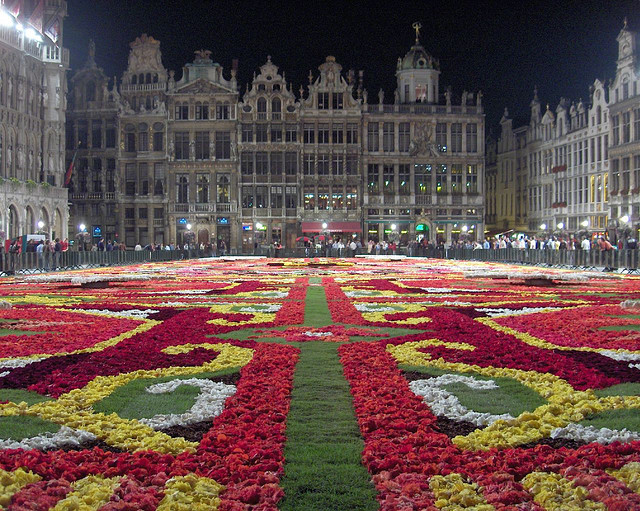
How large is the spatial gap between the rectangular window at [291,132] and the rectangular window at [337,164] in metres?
3.63

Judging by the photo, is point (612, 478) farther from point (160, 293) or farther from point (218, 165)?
point (218, 165)

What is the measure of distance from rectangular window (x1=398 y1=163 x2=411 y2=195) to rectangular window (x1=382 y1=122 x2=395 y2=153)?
5.82 feet

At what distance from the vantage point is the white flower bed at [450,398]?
466 cm

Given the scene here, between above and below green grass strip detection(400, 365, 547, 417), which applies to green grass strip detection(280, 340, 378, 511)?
below

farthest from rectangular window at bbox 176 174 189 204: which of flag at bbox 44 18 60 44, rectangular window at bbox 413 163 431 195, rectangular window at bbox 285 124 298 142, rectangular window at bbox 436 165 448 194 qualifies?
rectangular window at bbox 436 165 448 194

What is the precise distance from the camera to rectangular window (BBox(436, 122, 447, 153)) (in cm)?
6881

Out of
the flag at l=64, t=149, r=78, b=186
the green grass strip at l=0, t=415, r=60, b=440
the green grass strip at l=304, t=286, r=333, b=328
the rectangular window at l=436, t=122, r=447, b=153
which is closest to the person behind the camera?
the green grass strip at l=0, t=415, r=60, b=440

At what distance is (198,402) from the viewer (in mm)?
5078

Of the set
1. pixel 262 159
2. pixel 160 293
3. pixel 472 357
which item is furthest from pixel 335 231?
pixel 472 357

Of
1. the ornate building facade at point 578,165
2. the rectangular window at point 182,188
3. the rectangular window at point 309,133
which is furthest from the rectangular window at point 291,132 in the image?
the ornate building facade at point 578,165

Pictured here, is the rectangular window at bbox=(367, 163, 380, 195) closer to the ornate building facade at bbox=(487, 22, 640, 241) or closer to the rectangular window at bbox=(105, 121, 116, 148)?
the ornate building facade at bbox=(487, 22, 640, 241)

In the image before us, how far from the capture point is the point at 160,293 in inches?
598

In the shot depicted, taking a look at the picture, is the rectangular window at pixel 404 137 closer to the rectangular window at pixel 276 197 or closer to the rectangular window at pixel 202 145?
the rectangular window at pixel 276 197

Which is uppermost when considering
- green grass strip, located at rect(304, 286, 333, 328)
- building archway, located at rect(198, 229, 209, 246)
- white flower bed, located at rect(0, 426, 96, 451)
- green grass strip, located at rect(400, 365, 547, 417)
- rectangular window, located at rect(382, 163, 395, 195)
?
rectangular window, located at rect(382, 163, 395, 195)
